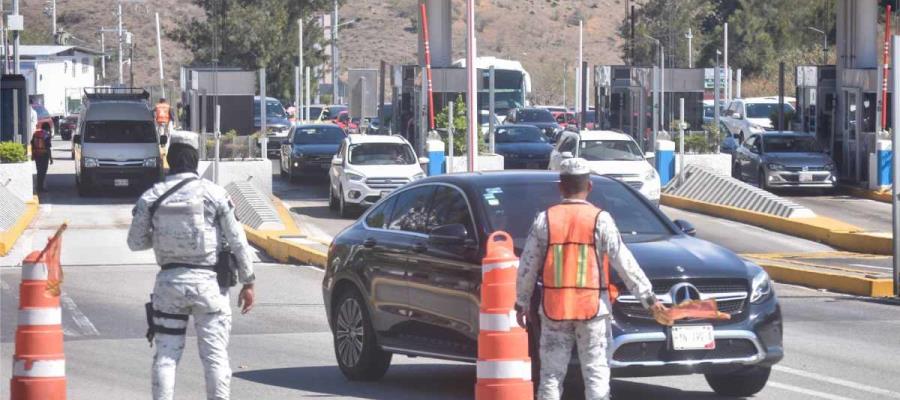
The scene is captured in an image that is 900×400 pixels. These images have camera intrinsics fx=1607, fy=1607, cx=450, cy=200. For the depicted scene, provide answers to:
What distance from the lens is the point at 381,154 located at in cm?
3244

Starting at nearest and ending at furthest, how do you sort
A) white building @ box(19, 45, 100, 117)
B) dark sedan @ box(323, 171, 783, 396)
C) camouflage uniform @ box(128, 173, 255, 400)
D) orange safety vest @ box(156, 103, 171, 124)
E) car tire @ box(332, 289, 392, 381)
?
camouflage uniform @ box(128, 173, 255, 400) < dark sedan @ box(323, 171, 783, 396) < car tire @ box(332, 289, 392, 381) < orange safety vest @ box(156, 103, 171, 124) < white building @ box(19, 45, 100, 117)

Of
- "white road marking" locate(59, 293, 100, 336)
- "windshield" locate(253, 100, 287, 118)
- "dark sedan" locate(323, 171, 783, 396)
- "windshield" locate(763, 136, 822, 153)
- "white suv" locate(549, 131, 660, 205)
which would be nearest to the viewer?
"dark sedan" locate(323, 171, 783, 396)

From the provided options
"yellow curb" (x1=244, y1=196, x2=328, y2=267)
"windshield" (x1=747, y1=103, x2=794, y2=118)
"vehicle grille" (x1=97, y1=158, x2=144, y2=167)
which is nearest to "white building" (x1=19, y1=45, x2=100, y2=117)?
"windshield" (x1=747, y1=103, x2=794, y2=118)

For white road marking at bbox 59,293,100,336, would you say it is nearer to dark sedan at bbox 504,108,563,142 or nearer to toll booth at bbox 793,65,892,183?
toll booth at bbox 793,65,892,183

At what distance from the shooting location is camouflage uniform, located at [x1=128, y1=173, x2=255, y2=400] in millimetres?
8891

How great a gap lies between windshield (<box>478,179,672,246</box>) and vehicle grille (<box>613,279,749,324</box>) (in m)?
0.81

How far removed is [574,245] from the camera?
855cm

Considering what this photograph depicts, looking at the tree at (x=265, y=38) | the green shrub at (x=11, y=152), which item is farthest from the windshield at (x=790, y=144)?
the tree at (x=265, y=38)

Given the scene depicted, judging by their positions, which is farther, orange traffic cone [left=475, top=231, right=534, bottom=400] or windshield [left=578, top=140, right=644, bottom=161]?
windshield [left=578, top=140, right=644, bottom=161]

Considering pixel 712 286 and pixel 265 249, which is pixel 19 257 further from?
pixel 712 286

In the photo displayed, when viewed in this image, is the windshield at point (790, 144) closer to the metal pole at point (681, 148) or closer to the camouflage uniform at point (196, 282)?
the metal pole at point (681, 148)

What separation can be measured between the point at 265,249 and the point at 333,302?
12.2m

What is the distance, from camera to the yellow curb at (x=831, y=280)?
727 inches

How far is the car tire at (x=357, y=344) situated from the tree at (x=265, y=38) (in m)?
62.1
